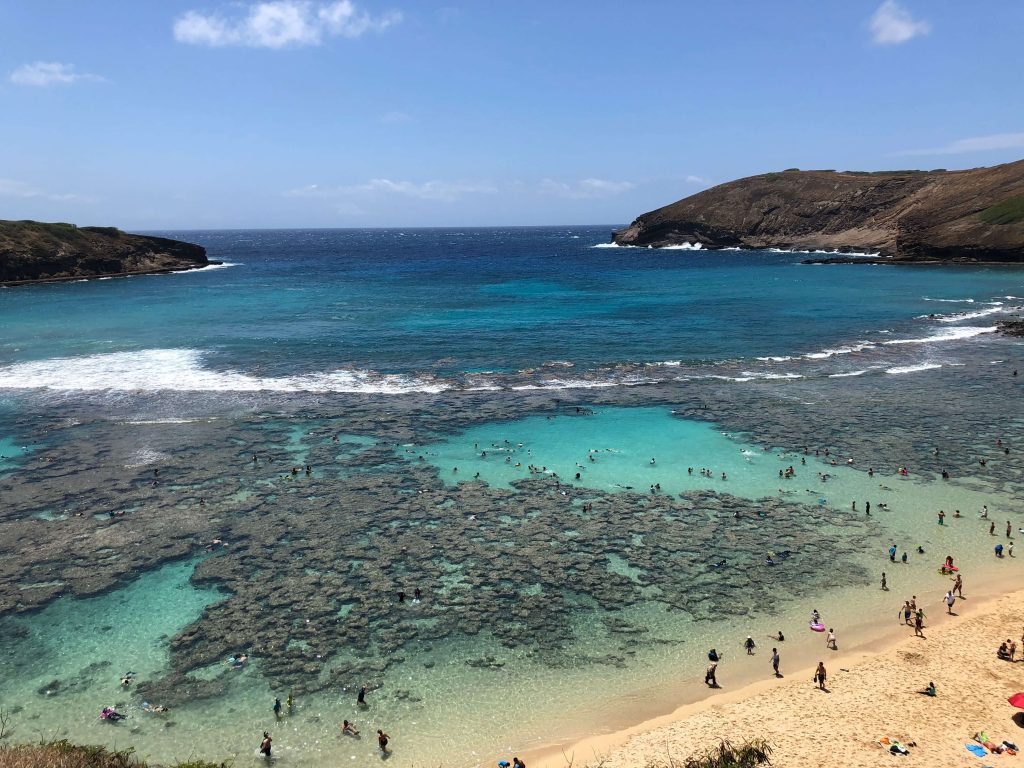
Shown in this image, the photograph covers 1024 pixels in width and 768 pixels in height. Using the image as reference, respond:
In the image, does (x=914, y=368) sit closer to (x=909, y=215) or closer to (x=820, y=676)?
(x=820, y=676)

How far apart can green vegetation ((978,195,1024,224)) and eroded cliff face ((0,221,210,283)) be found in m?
191

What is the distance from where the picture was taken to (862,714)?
21.9 metres

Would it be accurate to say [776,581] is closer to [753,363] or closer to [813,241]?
[753,363]

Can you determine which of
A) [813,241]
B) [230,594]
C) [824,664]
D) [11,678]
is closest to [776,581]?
[824,664]

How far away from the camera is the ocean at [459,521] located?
934 inches

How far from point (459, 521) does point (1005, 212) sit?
6104 inches

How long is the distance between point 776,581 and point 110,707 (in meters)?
27.1

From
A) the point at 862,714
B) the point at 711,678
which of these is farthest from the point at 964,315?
the point at 711,678

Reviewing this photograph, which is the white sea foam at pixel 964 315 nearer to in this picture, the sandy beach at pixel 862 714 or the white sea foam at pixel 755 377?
the white sea foam at pixel 755 377

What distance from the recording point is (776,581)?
2992cm

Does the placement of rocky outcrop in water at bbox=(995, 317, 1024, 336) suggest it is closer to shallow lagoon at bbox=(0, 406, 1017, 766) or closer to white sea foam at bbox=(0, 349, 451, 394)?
shallow lagoon at bbox=(0, 406, 1017, 766)

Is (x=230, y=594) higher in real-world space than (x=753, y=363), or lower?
lower

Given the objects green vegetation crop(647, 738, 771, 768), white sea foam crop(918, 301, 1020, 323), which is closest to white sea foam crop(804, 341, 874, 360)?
white sea foam crop(918, 301, 1020, 323)

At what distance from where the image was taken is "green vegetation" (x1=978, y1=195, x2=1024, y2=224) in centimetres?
13550
